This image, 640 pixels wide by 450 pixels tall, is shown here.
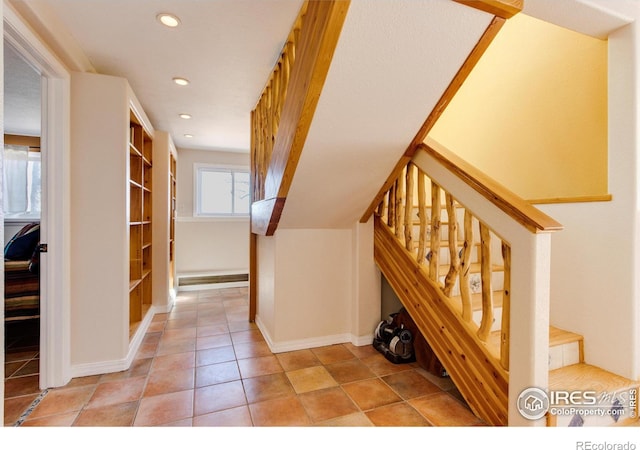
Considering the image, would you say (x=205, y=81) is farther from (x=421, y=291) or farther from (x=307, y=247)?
(x=421, y=291)

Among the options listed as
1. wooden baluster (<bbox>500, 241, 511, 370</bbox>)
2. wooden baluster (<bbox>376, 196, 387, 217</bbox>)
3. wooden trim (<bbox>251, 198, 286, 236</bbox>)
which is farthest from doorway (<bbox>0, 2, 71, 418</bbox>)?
wooden baluster (<bbox>500, 241, 511, 370</bbox>)

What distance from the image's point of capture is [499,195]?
1.41 meters

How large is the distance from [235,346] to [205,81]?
2.24 meters

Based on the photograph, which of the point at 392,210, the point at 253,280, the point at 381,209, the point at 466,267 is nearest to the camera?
the point at 466,267

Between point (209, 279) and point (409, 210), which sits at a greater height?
point (409, 210)

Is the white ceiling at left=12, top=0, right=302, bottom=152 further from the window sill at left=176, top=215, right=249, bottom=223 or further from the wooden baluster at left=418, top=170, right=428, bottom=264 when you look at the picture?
the window sill at left=176, top=215, right=249, bottom=223

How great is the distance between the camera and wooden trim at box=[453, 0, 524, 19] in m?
1.21

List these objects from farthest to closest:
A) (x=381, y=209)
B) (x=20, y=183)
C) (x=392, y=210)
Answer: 1. (x=20, y=183)
2. (x=381, y=209)
3. (x=392, y=210)

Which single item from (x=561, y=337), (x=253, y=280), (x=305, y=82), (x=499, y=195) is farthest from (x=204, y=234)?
(x=561, y=337)

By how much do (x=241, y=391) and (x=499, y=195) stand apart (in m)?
1.85

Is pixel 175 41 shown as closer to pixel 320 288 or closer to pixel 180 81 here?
pixel 180 81

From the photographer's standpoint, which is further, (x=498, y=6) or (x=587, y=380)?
(x=587, y=380)

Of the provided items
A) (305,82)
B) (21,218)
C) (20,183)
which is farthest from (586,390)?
(20,183)

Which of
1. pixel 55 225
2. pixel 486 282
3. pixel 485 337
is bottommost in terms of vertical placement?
pixel 485 337
